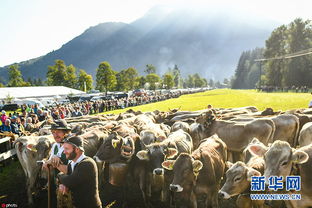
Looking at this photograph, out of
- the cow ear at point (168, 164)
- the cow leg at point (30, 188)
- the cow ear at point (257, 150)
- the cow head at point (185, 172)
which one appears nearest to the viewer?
the cow head at point (185, 172)

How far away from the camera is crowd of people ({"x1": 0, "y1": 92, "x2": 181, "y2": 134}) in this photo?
16.2 metres

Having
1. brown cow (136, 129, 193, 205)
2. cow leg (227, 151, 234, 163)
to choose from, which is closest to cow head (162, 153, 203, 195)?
brown cow (136, 129, 193, 205)

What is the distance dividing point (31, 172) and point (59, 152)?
415 cm

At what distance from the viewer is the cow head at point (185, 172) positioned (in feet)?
21.1

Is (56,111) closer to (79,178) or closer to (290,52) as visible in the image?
(79,178)

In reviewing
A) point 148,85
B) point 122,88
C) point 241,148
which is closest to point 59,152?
point 241,148

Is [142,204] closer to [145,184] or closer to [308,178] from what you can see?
[145,184]

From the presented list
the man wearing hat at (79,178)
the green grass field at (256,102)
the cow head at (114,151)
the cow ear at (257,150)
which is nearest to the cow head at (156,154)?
the cow head at (114,151)

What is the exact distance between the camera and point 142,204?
8.23 m

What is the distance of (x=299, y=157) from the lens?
5379mm

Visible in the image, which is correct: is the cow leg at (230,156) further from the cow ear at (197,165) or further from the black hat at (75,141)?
the black hat at (75,141)

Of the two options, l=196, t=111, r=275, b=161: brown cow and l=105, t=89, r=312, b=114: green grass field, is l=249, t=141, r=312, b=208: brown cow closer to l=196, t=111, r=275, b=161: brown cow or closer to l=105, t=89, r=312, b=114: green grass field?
l=196, t=111, r=275, b=161: brown cow

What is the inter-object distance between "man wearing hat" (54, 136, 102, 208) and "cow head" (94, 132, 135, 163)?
3.82m

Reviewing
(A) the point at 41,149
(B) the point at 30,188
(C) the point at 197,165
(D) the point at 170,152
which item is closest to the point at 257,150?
(C) the point at 197,165
